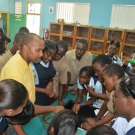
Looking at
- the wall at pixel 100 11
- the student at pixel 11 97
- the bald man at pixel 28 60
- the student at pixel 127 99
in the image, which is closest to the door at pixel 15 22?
the wall at pixel 100 11

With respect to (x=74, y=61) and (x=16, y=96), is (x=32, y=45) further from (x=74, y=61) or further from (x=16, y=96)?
(x=74, y=61)

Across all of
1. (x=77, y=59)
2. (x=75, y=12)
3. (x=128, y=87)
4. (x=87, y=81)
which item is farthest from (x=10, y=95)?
(x=75, y=12)

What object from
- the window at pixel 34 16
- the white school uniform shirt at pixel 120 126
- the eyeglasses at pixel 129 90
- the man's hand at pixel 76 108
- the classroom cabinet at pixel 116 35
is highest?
the window at pixel 34 16

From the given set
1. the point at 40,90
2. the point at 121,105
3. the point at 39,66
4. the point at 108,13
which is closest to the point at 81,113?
the point at 40,90

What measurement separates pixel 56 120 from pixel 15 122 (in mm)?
447

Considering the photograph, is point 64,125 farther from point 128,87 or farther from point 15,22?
point 15,22

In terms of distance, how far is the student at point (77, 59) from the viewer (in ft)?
8.84

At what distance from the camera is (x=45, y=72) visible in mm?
2033

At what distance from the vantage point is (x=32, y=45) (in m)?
1.46

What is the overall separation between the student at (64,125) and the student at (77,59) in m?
1.63

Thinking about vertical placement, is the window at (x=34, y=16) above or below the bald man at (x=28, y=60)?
above

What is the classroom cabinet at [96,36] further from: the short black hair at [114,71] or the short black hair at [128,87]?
the short black hair at [128,87]

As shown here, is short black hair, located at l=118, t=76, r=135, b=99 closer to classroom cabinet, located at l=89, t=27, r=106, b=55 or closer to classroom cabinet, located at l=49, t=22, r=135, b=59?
classroom cabinet, located at l=49, t=22, r=135, b=59

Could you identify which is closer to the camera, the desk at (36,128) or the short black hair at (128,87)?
the short black hair at (128,87)
